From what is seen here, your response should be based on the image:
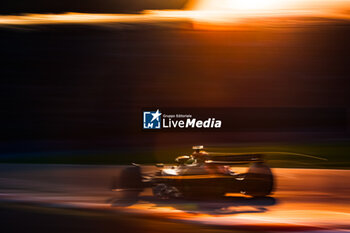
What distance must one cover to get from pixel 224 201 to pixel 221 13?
3.19 meters

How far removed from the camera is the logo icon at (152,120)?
28.9ft

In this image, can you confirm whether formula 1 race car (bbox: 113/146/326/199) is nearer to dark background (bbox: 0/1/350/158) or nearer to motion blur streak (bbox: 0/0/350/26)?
motion blur streak (bbox: 0/0/350/26)

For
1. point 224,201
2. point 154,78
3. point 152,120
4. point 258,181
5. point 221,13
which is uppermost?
point 154,78

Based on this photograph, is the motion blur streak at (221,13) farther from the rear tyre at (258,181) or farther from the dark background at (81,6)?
the rear tyre at (258,181)

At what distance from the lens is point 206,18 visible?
826 centimetres

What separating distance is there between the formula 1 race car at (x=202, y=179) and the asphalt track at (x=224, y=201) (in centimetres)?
17

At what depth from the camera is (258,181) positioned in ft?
23.5

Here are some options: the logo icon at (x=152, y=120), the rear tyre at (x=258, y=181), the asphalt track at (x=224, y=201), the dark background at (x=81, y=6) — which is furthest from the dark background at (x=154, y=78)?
the rear tyre at (x=258, y=181)

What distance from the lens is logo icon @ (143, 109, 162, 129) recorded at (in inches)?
346

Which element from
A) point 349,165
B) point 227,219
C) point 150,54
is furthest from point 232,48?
point 227,219

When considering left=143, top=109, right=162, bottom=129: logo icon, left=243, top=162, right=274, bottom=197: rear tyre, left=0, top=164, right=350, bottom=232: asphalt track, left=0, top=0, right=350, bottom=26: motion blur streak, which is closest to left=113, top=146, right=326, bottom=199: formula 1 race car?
left=243, top=162, right=274, bottom=197: rear tyre

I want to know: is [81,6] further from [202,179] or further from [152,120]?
[202,179]

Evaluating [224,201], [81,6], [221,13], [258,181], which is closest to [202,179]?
[224,201]

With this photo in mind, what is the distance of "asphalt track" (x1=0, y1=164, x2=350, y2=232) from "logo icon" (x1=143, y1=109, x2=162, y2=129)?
1418 millimetres
